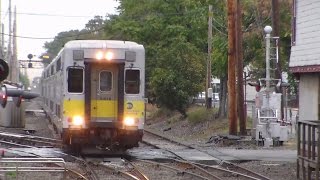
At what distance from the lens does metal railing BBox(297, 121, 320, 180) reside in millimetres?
13234

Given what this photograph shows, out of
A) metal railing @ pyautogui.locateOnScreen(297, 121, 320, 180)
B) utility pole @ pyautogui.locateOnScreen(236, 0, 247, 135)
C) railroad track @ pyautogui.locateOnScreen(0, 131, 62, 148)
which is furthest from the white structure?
railroad track @ pyautogui.locateOnScreen(0, 131, 62, 148)

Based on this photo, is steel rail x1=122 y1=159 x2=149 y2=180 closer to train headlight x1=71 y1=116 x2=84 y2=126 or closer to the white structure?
train headlight x1=71 y1=116 x2=84 y2=126

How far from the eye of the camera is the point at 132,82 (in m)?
19.2

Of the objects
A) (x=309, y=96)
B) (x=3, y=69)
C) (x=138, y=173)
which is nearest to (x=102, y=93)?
(x=138, y=173)

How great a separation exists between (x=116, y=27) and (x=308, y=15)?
29814mm

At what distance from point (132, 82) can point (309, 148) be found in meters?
6.84

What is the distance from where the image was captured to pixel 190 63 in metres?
37.9

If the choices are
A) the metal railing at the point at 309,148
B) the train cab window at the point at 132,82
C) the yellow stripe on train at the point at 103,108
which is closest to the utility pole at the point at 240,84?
the train cab window at the point at 132,82

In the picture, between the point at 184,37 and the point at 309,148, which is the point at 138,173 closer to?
the point at 309,148

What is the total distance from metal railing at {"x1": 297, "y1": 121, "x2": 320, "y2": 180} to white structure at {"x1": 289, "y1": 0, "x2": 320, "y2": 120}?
146 inches

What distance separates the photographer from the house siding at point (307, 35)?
1850 cm

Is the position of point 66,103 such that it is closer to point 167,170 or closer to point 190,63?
point 167,170

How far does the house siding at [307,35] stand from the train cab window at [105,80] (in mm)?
5547

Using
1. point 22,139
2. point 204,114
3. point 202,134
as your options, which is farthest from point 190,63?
point 22,139
